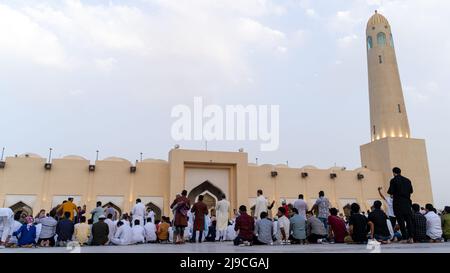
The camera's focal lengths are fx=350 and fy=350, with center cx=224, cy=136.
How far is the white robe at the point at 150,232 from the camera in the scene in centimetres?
952

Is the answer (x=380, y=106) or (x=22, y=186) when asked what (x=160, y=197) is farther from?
(x=380, y=106)

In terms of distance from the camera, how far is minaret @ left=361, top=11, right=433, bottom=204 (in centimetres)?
2291

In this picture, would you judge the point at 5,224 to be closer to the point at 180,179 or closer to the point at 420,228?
the point at 420,228

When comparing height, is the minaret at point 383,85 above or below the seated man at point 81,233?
above

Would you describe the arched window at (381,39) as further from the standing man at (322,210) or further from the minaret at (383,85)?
the standing man at (322,210)

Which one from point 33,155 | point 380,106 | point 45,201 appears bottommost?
point 45,201

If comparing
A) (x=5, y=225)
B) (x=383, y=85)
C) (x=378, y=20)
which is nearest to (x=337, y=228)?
(x=5, y=225)

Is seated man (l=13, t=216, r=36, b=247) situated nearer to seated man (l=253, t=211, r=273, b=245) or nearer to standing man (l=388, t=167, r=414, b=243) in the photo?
seated man (l=253, t=211, r=273, b=245)

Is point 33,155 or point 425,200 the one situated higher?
point 33,155

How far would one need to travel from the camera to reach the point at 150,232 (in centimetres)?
955

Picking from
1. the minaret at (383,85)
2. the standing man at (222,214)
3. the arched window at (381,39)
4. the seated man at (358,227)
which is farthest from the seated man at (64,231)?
the arched window at (381,39)
